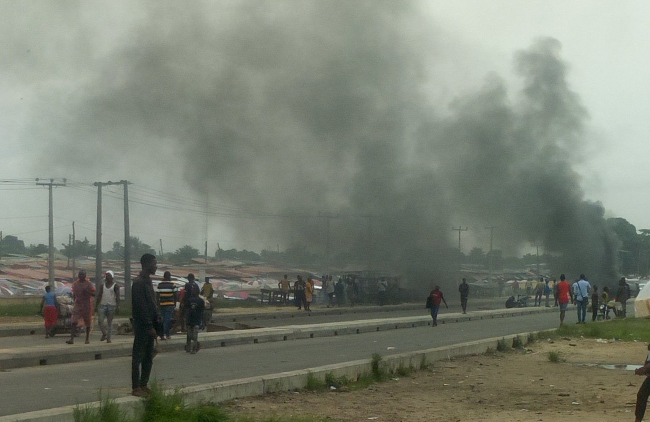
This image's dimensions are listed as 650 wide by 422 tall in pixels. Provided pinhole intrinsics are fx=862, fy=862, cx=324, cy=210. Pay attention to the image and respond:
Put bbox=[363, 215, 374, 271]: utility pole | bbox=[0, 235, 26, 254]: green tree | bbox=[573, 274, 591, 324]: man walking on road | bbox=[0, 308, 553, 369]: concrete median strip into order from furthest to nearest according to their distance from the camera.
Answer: bbox=[0, 235, 26, 254]: green tree < bbox=[363, 215, 374, 271]: utility pole < bbox=[573, 274, 591, 324]: man walking on road < bbox=[0, 308, 553, 369]: concrete median strip

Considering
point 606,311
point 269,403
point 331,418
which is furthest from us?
point 606,311

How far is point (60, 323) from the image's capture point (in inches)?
756

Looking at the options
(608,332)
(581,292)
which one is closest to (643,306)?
(608,332)

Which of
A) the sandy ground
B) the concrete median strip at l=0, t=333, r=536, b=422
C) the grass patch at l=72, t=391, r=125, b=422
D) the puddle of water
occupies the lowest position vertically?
the puddle of water

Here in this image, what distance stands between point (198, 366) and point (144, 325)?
4413mm

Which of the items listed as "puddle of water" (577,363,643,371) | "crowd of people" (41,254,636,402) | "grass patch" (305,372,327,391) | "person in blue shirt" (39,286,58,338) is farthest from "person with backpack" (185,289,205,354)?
"puddle of water" (577,363,643,371)

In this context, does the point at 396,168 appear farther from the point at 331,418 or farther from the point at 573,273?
the point at 331,418

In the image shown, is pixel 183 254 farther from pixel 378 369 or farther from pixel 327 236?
pixel 378 369

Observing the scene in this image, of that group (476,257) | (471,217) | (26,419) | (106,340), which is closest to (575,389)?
(26,419)

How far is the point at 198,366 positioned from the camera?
13.0 meters

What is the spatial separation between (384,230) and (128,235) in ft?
55.3

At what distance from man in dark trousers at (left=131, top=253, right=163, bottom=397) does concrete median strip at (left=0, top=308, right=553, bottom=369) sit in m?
4.76

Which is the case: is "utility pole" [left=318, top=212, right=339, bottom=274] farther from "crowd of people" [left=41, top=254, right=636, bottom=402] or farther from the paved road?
the paved road

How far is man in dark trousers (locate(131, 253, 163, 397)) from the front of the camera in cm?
865
